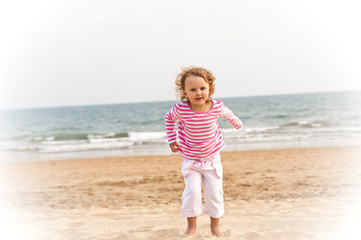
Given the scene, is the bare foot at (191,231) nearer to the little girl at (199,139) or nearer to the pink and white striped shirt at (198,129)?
the little girl at (199,139)

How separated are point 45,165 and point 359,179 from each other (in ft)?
29.4

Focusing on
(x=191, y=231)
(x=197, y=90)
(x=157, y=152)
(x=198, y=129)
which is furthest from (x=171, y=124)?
(x=157, y=152)

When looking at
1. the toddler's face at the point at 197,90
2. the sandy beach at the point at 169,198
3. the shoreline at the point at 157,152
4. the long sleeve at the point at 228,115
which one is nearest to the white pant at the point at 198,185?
the sandy beach at the point at 169,198

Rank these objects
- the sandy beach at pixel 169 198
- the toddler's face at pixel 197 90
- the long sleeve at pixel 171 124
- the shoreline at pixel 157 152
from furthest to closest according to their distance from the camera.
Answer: the shoreline at pixel 157 152 < the sandy beach at pixel 169 198 < the long sleeve at pixel 171 124 < the toddler's face at pixel 197 90

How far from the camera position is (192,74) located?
353cm

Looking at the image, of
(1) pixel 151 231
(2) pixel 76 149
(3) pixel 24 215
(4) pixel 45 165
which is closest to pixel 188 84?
(1) pixel 151 231

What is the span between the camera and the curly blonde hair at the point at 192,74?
139 inches

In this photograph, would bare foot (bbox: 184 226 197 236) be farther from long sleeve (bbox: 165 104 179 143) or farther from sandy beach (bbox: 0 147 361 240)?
long sleeve (bbox: 165 104 179 143)

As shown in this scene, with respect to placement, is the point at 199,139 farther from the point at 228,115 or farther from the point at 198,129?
the point at 228,115

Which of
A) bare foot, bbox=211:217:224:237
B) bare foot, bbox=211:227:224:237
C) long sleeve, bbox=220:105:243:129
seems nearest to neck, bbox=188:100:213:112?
long sleeve, bbox=220:105:243:129

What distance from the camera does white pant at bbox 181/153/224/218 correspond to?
3.52 meters

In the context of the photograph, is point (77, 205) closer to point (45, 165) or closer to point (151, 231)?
point (151, 231)

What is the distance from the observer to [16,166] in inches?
470

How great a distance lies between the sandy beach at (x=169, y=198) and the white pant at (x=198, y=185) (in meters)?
0.28
